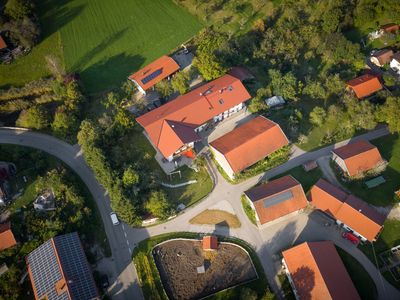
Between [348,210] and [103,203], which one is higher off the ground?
[103,203]

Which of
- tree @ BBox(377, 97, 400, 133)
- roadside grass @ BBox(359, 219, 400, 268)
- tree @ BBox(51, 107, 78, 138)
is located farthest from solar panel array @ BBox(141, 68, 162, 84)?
roadside grass @ BBox(359, 219, 400, 268)

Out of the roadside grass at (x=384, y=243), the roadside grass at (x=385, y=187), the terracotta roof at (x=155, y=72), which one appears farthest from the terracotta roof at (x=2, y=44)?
the roadside grass at (x=384, y=243)

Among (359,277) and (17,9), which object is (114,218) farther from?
(17,9)

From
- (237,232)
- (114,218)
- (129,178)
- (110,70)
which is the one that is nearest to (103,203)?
(114,218)

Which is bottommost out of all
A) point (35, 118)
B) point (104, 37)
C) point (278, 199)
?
point (278, 199)

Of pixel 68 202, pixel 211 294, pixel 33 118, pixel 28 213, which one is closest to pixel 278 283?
pixel 211 294
